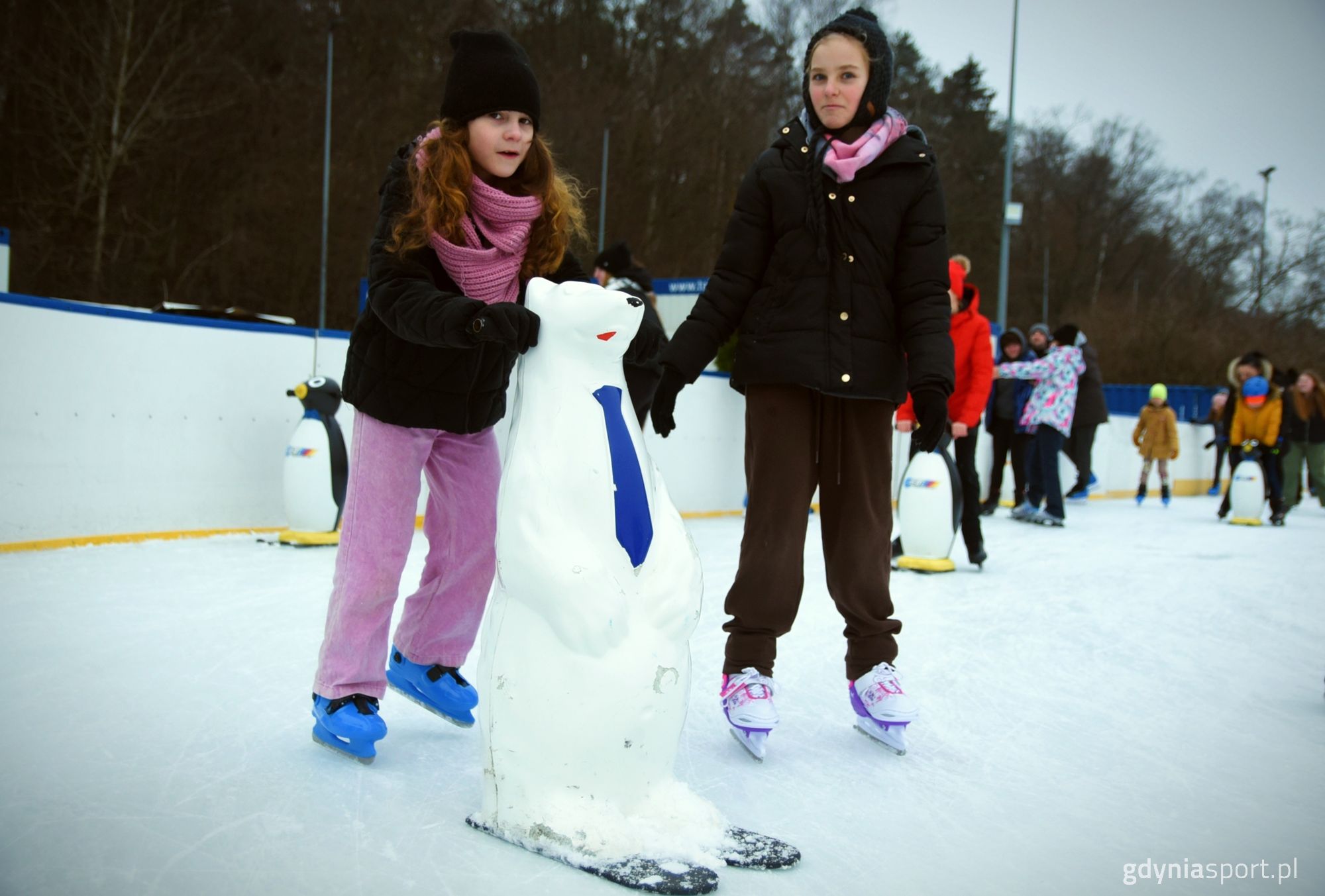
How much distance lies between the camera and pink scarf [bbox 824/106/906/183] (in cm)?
231

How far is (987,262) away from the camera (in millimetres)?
30328

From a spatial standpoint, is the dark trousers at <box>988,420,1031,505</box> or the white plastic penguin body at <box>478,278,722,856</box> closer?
the white plastic penguin body at <box>478,278,722,856</box>

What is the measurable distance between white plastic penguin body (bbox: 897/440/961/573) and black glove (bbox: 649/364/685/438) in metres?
3.07

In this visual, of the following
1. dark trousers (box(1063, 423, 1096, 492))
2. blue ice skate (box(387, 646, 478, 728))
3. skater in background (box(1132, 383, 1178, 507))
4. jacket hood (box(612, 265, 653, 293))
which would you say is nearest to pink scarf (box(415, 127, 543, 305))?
blue ice skate (box(387, 646, 478, 728))

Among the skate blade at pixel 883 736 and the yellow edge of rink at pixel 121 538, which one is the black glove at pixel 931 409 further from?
the yellow edge of rink at pixel 121 538

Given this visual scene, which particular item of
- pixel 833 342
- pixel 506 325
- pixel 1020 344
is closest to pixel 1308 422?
pixel 1020 344

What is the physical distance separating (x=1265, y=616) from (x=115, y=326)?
208 inches

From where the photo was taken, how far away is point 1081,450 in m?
9.98

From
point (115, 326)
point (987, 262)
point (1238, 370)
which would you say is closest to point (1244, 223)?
point (987, 262)

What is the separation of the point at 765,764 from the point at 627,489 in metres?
0.83

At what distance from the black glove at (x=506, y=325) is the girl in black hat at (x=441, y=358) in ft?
0.56

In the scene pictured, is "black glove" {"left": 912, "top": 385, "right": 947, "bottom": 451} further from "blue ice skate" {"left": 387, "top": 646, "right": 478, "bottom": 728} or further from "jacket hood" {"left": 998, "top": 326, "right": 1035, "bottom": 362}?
"jacket hood" {"left": 998, "top": 326, "right": 1035, "bottom": 362}

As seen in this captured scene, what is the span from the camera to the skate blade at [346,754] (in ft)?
6.88

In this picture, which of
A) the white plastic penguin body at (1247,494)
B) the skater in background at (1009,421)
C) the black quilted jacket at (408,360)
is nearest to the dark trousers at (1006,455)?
the skater in background at (1009,421)
